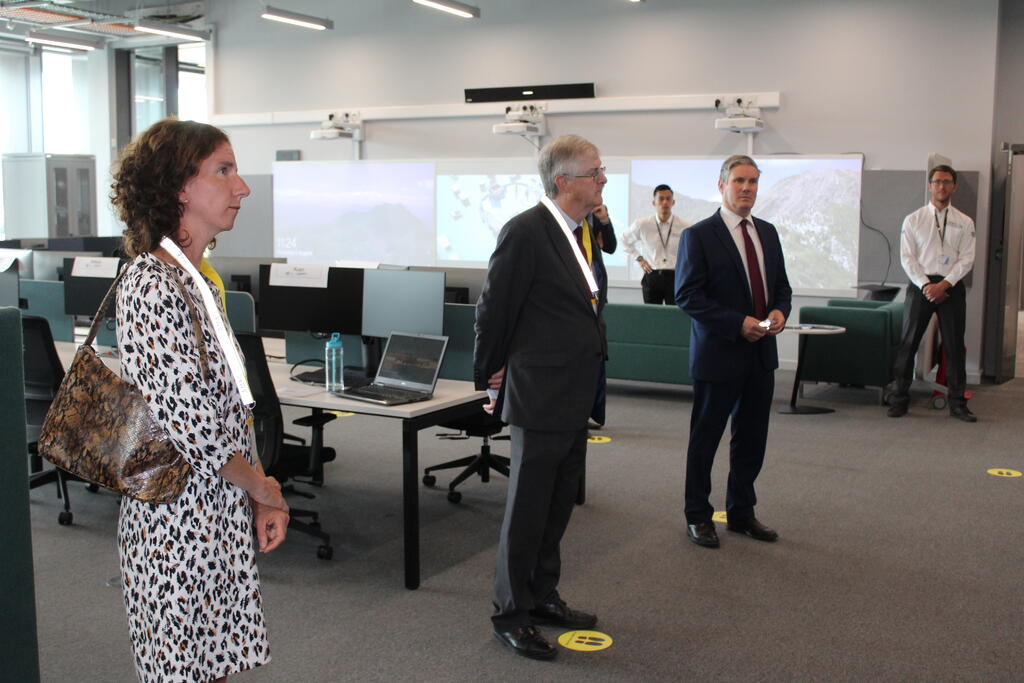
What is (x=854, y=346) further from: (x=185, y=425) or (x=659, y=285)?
(x=185, y=425)

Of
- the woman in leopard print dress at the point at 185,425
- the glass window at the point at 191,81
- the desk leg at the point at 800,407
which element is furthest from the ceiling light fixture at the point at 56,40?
the woman in leopard print dress at the point at 185,425

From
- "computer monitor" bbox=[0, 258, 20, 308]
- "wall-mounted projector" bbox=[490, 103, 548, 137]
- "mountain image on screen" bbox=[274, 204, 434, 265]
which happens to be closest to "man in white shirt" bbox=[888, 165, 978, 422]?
"wall-mounted projector" bbox=[490, 103, 548, 137]

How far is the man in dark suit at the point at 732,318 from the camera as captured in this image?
12.3ft

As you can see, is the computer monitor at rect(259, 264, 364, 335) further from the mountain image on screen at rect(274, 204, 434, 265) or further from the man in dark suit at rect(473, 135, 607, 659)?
the mountain image on screen at rect(274, 204, 434, 265)

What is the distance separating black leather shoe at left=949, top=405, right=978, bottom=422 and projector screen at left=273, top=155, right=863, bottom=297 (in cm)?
222

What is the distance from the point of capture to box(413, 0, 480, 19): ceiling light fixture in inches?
357

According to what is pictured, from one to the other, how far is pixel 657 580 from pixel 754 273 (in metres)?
1.25

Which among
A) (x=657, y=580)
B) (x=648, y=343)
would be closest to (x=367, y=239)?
(x=648, y=343)

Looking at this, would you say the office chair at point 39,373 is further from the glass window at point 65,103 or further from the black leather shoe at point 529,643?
the glass window at point 65,103

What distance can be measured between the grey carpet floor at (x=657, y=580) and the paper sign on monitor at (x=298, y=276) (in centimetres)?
105

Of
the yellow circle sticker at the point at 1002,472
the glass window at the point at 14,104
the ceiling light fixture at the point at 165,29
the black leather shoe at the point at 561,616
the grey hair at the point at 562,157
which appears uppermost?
the ceiling light fixture at the point at 165,29

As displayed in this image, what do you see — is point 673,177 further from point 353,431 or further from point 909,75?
point 353,431

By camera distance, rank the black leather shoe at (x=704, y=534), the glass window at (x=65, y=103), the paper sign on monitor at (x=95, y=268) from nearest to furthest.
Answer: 1. the black leather shoe at (x=704, y=534)
2. the paper sign on monitor at (x=95, y=268)
3. the glass window at (x=65, y=103)

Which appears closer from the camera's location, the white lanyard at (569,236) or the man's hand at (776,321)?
the white lanyard at (569,236)
